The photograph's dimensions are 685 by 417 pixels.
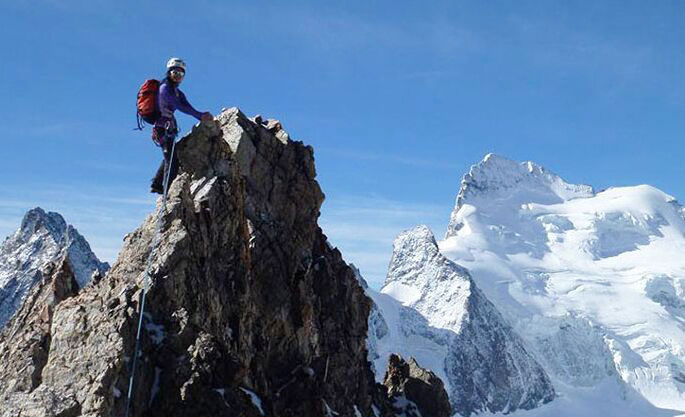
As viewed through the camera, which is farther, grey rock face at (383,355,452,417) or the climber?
grey rock face at (383,355,452,417)

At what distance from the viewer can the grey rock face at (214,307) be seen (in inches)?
922

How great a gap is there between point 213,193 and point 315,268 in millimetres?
18429

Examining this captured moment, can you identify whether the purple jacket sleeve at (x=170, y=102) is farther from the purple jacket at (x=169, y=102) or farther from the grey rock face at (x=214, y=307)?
the grey rock face at (x=214, y=307)

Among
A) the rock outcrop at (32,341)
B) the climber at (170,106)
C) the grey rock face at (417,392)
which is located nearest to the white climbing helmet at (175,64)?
the climber at (170,106)

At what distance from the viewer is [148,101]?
25500 millimetres

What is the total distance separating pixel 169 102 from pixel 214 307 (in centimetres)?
640

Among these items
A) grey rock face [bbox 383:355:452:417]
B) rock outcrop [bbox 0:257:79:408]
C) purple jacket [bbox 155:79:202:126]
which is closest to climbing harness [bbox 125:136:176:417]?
purple jacket [bbox 155:79:202:126]

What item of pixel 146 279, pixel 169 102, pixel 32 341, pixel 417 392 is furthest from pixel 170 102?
pixel 417 392

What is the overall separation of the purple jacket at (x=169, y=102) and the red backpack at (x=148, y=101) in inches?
6.9

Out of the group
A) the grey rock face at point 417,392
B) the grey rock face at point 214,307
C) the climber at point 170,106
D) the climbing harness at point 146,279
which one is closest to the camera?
the climbing harness at point 146,279

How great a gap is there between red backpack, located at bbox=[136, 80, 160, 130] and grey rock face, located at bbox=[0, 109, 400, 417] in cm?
300

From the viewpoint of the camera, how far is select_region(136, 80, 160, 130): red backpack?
2550 centimetres

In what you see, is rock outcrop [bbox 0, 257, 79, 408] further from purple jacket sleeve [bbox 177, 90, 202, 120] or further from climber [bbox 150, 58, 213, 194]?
purple jacket sleeve [bbox 177, 90, 202, 120]

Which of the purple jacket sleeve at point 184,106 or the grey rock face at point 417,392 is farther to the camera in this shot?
the grey rock face at point 417,392
